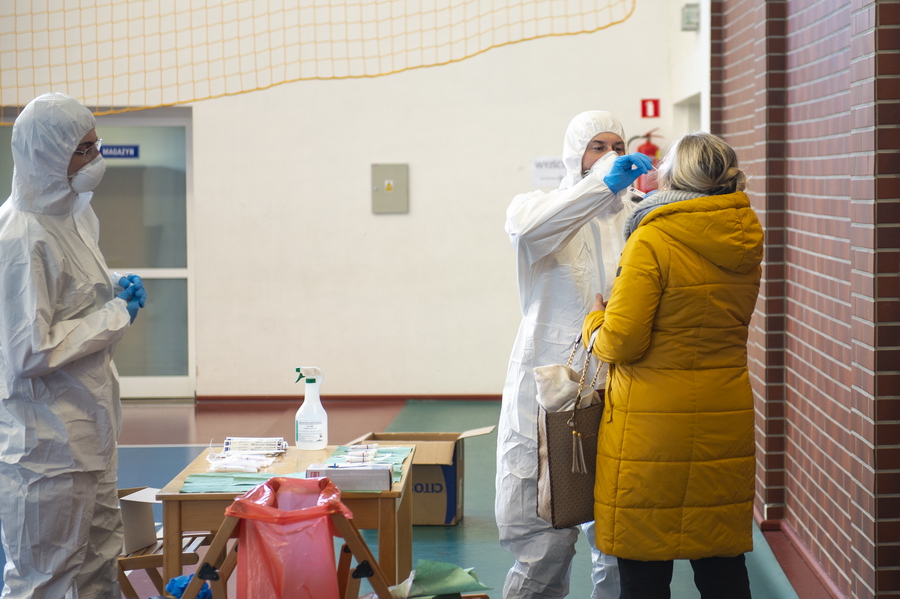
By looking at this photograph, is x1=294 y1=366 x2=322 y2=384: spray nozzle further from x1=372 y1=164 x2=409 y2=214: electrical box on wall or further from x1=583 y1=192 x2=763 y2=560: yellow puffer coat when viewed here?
→ x1=372 y1=164 x2=409 y2=214: electrical box on wall

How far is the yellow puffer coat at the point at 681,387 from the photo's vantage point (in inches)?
73.0

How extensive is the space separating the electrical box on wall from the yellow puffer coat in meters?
4.11

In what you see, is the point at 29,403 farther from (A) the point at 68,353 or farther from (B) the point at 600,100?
(B) the point at 600,100

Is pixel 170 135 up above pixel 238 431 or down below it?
above

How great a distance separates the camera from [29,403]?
2.33 meters

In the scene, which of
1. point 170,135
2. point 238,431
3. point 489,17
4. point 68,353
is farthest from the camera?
point 170,135

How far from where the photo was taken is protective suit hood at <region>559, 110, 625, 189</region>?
252 cm

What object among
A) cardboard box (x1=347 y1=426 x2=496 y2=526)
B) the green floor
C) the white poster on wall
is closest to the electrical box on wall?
the white poster on wall

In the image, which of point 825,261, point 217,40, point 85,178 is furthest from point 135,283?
point 217,40

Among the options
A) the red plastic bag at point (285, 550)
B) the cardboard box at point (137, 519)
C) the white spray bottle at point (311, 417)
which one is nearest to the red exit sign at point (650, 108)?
the white spray bottle at point (311, 417)

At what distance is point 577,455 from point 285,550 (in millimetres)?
746

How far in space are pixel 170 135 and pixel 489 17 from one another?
248cm

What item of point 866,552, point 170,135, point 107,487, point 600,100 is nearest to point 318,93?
point 170,135

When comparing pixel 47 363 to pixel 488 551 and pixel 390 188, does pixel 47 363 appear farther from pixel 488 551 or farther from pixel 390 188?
pixel 390 188
